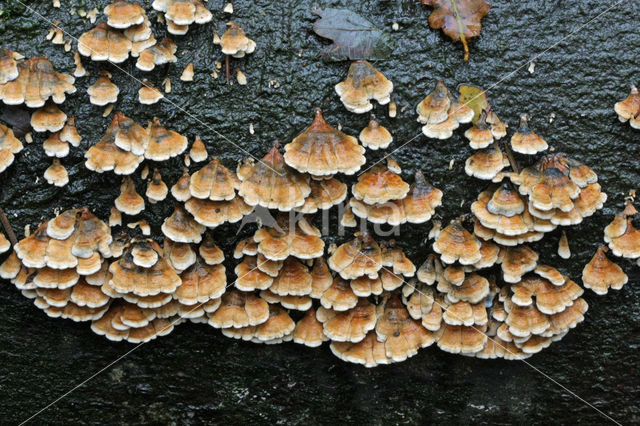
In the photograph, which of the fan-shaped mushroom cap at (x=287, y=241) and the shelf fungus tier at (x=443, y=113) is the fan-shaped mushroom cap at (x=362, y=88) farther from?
the fan-shaped mushroom cap at (x=287, y=241)

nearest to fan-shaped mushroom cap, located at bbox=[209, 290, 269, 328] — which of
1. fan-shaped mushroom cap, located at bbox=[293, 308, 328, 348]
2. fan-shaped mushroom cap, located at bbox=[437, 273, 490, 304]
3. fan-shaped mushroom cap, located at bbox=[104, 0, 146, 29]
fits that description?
fan-shaped mushroom cap, located at bbox=[293, 308, 328, 348]

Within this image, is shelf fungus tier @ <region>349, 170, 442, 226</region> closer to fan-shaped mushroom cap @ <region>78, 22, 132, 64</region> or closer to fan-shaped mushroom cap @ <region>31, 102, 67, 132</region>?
fan-shaped mushroom cap @ <region>78, 22, 132, 64</region>

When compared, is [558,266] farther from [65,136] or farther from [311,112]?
[65,136]

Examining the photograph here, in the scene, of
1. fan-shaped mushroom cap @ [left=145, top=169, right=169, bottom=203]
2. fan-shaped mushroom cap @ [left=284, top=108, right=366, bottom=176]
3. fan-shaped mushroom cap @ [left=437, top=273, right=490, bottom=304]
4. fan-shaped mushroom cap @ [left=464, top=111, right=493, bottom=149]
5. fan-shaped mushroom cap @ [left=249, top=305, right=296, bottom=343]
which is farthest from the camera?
fan-shaped mushroom cap @ [left=249, top=305, right=296, bottom=343]

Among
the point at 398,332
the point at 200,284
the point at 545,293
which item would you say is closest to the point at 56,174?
the point at 200,284

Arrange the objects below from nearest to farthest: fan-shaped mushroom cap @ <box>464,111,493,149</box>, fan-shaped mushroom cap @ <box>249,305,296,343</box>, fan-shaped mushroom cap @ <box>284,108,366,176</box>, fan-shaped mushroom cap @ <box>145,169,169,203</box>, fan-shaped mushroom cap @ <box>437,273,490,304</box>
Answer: fan-shaped mushroom cap @ <box>284,108,366,176</box>
fan-shaped mushroom cap @ <box>464,111,493,149</box>
fan-shaped mushroom cap @ <box>145,169,169,203</box>
fan-shaped mushroom cap @ <box>437,273,490,304</box>
fan-shaped mushroom cap @ <box>249,305,296,343</box>

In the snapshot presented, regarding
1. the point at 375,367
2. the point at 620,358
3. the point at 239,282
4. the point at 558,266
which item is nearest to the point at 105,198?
the point at 239,282
